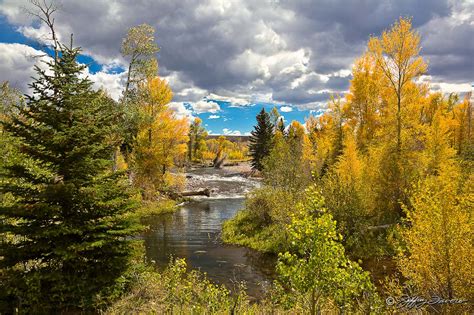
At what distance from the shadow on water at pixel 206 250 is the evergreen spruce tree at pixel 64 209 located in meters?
3.65

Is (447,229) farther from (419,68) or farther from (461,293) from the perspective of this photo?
(419,68)

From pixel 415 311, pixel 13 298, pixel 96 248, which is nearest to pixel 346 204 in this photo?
pixel 415 311

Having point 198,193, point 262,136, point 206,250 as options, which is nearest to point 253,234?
point 206,250

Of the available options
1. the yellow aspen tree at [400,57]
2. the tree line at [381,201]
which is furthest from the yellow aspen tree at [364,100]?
the yellow aspen tree at [400,57]

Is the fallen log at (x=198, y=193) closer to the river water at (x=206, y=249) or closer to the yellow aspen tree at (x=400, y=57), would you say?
the river water at (x=206, y=249)

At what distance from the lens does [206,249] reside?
685 inches

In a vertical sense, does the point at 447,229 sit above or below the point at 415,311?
above

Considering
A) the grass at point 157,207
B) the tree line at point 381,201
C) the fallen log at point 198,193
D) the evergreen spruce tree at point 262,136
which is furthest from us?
the evergreen spruce tree at point 262,136

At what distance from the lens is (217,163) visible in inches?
3039

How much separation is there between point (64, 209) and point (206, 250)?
Result: 33.9 ft

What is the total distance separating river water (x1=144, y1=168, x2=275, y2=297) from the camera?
13.6 metres

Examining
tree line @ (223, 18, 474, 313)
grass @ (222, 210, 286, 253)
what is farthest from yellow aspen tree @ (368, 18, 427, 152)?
grass @ (222, 210, 286, 253)

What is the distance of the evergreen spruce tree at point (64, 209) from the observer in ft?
24.3

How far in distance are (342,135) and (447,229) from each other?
2404cm
